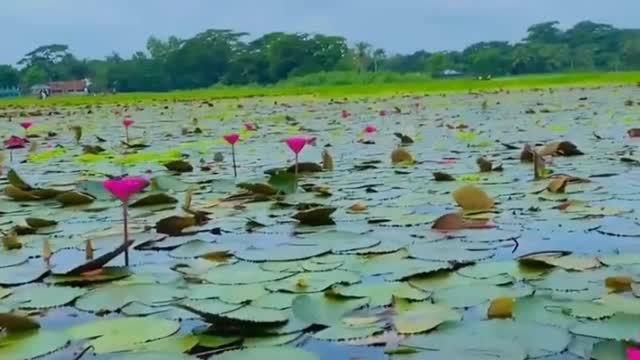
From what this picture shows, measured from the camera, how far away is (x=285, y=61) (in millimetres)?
43438

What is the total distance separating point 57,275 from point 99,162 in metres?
3.13

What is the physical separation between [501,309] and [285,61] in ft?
139

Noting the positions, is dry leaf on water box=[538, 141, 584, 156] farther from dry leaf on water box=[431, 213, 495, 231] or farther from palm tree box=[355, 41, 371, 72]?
palm tree box=[355, 41, 371, 72]

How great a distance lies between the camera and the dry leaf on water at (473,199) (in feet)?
8.59

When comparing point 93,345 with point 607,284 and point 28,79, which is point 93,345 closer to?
point 607,284

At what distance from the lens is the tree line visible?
4359 cm

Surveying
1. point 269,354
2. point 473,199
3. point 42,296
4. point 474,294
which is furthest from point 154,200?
point 269,354

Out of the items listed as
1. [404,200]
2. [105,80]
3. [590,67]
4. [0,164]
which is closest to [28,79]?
[105,80]

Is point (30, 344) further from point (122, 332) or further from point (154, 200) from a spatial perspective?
point (154, 200)

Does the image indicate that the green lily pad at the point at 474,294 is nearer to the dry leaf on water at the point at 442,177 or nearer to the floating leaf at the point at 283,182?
the floating leaf at the point at 283,182

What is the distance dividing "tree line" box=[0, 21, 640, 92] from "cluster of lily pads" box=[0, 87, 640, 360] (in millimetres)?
38600

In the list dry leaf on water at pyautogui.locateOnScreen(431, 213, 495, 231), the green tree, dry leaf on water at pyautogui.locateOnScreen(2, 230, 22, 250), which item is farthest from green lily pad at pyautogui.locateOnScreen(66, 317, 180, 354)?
the green tree

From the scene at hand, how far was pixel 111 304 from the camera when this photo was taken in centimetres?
173

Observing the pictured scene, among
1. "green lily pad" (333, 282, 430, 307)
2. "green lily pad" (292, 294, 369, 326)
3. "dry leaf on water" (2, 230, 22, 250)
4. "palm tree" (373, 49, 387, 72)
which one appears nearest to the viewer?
"green lily pad" (292, 294, 369, 326)
